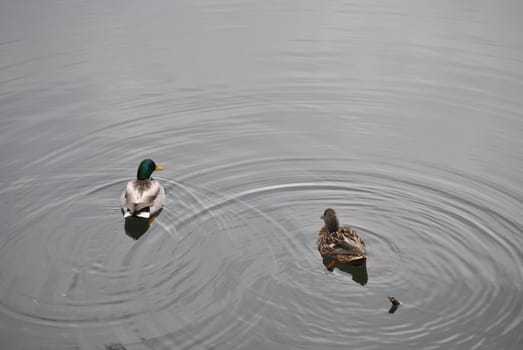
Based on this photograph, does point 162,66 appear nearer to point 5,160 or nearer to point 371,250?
point 5,160

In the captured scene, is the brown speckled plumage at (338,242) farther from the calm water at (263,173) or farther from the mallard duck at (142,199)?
the mallard duck at (142,199)

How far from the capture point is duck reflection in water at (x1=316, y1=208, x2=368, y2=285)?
8023 mm

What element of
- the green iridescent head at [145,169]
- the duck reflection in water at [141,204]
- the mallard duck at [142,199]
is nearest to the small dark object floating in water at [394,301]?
the duck reflection in water at [141,204]

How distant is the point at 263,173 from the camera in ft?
33.5

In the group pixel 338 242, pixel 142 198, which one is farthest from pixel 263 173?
pixel 338 242

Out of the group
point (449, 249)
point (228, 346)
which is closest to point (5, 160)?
point (228, 346)

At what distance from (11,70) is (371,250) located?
8.93 metres

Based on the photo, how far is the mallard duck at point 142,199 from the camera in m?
9.41

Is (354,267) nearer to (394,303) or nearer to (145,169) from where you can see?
(394,303)

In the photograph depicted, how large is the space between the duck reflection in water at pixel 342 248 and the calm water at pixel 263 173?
0.17m

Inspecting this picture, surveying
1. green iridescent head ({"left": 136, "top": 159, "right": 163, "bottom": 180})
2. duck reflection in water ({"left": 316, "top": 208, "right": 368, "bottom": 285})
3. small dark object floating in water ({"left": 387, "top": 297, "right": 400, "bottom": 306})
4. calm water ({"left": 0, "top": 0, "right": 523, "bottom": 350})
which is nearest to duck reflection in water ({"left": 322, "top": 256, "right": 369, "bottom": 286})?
duck reflection in water ({"left": 316, "top": 208, "right": 368, "bottom": 285})

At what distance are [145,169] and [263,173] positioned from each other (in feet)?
5.58

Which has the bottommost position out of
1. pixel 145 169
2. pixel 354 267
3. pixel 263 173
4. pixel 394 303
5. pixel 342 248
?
pixel 394 303

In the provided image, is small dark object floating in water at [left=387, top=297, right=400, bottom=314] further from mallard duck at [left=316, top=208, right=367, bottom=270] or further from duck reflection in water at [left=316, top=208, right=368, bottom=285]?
mallard duck at [left=316, top=208, right=367, bottom=270]
